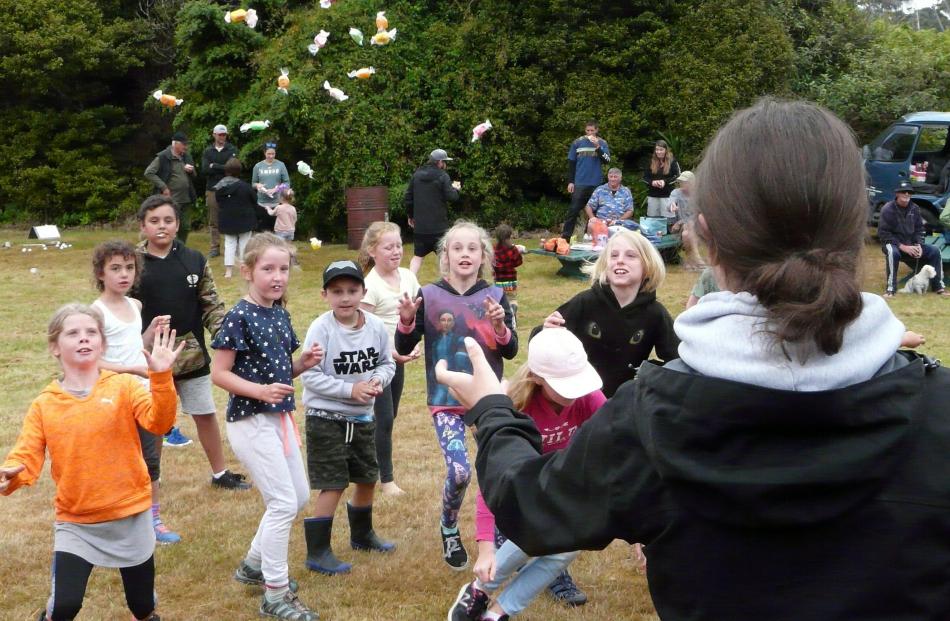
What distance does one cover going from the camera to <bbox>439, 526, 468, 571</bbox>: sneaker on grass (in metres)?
5.09

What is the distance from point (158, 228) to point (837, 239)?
4646 mm

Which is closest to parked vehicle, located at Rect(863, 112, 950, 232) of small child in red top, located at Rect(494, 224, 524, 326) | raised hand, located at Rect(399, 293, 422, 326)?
small child in red top, located at Rect(494, 224, 524, 326)

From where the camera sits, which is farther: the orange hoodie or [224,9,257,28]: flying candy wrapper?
[224,9,257,28]: flying candy wrapper

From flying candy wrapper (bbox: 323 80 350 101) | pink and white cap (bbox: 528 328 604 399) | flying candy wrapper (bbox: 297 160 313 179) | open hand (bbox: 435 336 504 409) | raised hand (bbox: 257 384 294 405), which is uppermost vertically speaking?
flying candy wrapper (bbox: 323 80 350 101)

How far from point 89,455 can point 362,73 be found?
554 inches

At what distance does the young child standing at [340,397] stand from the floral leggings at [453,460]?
14.3 inches

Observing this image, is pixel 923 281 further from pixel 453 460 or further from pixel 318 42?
pixel 453 460

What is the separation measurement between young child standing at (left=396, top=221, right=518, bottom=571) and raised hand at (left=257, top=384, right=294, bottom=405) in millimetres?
849

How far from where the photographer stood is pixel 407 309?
16.4 feet

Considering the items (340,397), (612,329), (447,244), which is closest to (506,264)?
(447,244)

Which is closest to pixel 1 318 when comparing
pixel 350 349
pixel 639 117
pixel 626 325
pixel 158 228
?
pixel 158 228

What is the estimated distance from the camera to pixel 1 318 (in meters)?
12.5

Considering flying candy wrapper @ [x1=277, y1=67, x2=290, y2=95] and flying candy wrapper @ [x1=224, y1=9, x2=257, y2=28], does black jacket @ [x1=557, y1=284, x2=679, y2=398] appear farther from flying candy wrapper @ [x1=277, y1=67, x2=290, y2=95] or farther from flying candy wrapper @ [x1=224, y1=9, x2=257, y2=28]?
flying candy wrapper @ [x1=277, y1=67, x2=290, y2=95]

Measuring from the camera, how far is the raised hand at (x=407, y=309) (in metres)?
4.94
